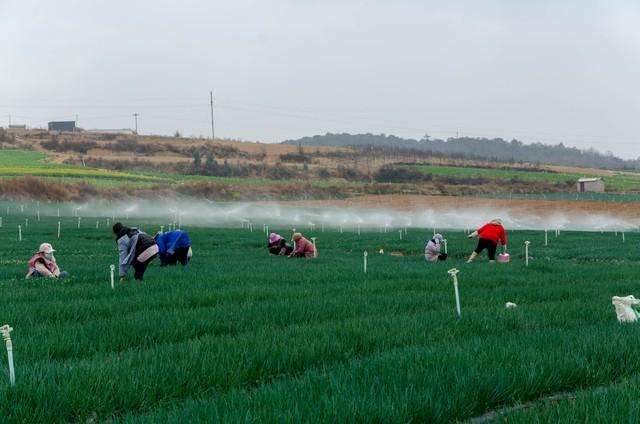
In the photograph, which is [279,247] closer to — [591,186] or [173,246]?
[173,246]

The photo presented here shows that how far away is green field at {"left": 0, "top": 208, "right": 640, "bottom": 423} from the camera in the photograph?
211 inches

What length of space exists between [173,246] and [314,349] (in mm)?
11450

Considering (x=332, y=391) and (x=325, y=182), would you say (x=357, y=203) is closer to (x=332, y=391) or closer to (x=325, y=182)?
(x=325, y=182)

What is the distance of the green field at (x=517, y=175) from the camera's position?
95.4m

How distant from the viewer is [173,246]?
18.4 meters

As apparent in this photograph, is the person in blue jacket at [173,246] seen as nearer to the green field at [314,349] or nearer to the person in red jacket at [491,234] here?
the green field at [314,349]

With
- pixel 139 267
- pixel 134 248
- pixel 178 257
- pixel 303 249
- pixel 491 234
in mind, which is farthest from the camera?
pixel 303 249

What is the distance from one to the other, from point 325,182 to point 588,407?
8818 cm

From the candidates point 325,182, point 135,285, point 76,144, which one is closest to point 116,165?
point 76,144

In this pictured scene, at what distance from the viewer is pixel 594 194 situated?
261 feet

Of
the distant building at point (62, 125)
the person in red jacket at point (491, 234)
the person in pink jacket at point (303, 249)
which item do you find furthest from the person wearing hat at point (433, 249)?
the distant building at point (62, 125)

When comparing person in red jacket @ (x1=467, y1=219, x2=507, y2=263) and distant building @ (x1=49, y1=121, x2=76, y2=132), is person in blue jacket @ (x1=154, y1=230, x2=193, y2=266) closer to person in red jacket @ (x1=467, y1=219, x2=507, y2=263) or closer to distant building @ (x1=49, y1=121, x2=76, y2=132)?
person in red jacket @ (x1=467, y1=219, x2=507, y2=263)

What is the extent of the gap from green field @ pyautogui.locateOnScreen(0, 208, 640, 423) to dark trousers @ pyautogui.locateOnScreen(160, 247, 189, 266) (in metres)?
3.82

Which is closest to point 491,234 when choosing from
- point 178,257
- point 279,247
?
point 279,247
